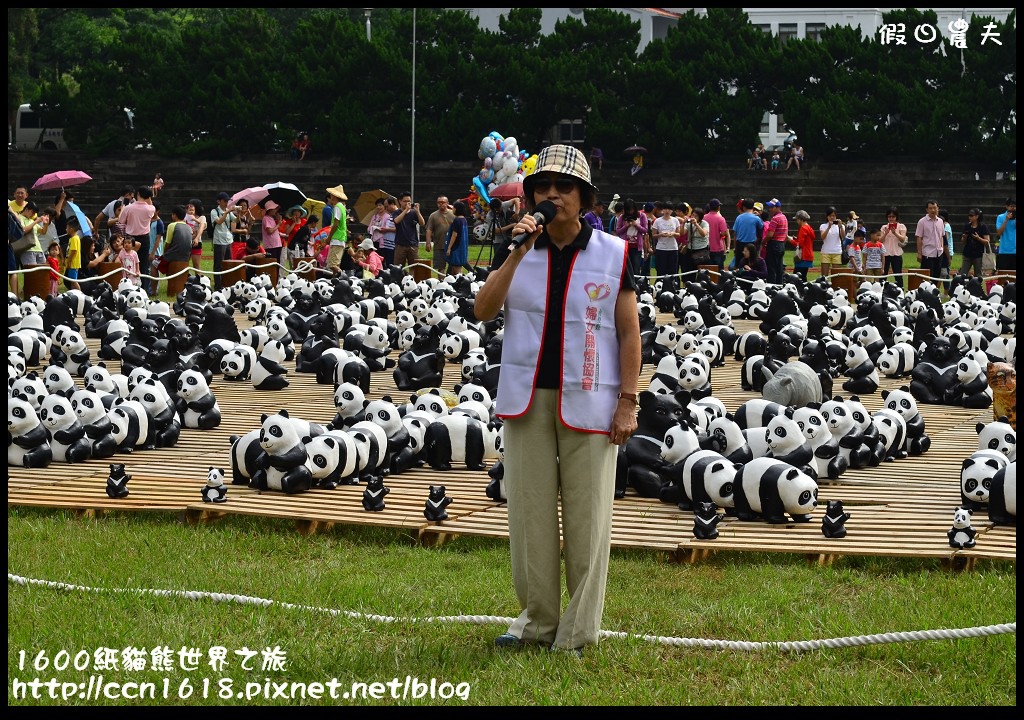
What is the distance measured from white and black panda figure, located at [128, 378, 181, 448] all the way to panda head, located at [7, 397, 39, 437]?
1006mm

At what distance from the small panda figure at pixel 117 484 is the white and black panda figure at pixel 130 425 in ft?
4.84

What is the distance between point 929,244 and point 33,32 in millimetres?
37978

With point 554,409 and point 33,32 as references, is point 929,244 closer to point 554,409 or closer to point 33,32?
point 554,409

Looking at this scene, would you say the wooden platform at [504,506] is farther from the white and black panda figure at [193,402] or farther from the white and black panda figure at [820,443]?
the white and black panda figure at [193,402]

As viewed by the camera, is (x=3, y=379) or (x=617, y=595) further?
(x=3, y=379)

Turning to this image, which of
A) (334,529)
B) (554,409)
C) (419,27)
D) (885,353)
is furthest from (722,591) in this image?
(419,27)

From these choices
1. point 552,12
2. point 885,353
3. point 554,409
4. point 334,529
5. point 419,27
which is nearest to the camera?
point 554,409

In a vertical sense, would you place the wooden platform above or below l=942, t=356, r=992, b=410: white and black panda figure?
below

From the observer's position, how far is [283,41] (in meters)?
47.9

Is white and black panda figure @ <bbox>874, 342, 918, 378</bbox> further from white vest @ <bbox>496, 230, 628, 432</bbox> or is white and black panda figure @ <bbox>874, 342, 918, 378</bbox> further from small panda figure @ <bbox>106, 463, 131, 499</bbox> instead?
white vest @ <bbox>496, 230, 628, 432</bbox>

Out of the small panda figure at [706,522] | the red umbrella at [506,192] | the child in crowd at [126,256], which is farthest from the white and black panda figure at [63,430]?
the red umbrella at [506,192]

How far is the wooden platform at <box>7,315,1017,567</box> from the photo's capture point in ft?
25.1

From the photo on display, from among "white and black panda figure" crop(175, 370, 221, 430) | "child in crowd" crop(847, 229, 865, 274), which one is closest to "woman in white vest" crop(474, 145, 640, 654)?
"white and black panda figure" crop(175, 370, 221, 430)

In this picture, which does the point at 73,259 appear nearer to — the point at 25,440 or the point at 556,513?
the point at 25,440
